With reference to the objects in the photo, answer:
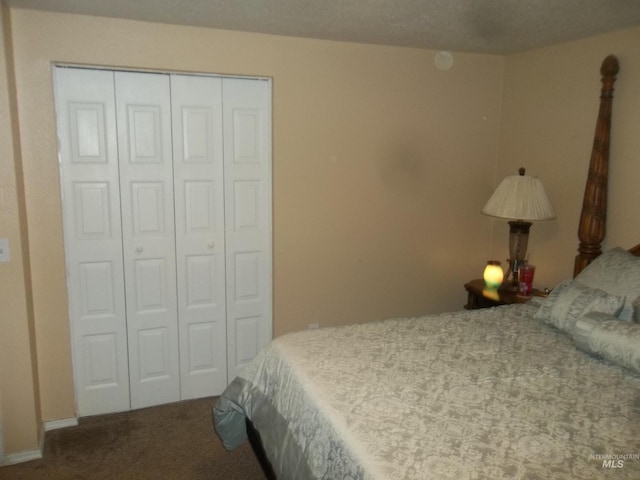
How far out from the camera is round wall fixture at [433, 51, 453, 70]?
3580 mm

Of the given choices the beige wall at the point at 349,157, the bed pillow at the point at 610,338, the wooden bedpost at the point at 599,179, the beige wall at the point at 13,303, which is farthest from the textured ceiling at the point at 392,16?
the bed pillow at the point at 610,338

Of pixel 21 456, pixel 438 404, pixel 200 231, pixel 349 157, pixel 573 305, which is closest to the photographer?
pixel 438 404

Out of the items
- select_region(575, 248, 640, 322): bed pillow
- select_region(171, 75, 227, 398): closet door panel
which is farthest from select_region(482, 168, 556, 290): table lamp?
select_region(171, 75, 227, 398): closet door panel

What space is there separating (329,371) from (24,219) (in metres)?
1.88

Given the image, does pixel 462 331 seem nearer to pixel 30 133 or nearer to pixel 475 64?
pixel 475 64

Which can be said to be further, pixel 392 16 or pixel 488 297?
pixel 488 297

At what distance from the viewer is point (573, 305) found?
7.88 feet

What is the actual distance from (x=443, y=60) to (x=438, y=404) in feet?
8.68

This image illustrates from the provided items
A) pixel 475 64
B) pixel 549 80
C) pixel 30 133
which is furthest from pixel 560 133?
pixel 30 133

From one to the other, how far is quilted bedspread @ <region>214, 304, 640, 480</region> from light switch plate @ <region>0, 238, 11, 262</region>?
131cm

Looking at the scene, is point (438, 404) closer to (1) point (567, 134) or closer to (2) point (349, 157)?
(2) point (349, 157)

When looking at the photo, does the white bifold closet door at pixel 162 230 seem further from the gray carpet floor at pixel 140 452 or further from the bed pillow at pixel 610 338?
the bed pillow at pixel 610 338

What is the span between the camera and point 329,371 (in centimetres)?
203

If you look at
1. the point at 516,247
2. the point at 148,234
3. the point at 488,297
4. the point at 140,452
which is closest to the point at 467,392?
the point at 488,297
